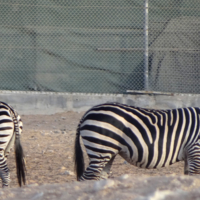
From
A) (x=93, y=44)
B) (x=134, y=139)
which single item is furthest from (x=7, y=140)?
(x=93, y=44)

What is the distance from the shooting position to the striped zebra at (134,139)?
14.8 ft

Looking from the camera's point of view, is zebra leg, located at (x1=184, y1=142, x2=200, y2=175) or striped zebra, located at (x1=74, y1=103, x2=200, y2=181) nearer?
striped zebra, located at (x1=74, y1=103, x2=200, y2=181)

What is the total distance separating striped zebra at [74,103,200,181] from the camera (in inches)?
178

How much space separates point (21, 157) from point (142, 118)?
1526 millimetres

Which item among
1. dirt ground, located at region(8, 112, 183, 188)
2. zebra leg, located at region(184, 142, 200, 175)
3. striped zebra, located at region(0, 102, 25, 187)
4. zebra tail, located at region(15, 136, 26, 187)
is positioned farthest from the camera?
dirt ground, located at region(8, 112, 183, 188)

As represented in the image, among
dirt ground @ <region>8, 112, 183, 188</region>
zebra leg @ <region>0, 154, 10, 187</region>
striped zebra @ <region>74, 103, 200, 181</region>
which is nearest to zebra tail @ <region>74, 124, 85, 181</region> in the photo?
striped zebra @ <region>74, 103, 200, 181</region>

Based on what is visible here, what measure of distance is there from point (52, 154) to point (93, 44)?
3312mm

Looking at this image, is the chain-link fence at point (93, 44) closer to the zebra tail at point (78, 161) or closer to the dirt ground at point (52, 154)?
the dirt ground at point (52, 154)

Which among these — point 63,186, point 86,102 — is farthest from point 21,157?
point 86,102

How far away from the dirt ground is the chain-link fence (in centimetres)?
95

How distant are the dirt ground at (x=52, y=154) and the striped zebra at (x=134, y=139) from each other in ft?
1.76

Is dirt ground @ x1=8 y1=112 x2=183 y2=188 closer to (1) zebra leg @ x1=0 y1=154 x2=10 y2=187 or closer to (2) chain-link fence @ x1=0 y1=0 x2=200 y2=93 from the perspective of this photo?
(1) zebra leg @ x1=0 y1=154 x2=10 y2=187

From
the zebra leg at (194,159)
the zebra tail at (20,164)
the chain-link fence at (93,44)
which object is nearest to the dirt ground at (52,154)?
the zebra tail at (20,164)

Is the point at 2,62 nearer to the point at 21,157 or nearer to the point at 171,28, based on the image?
the point at 171,28
